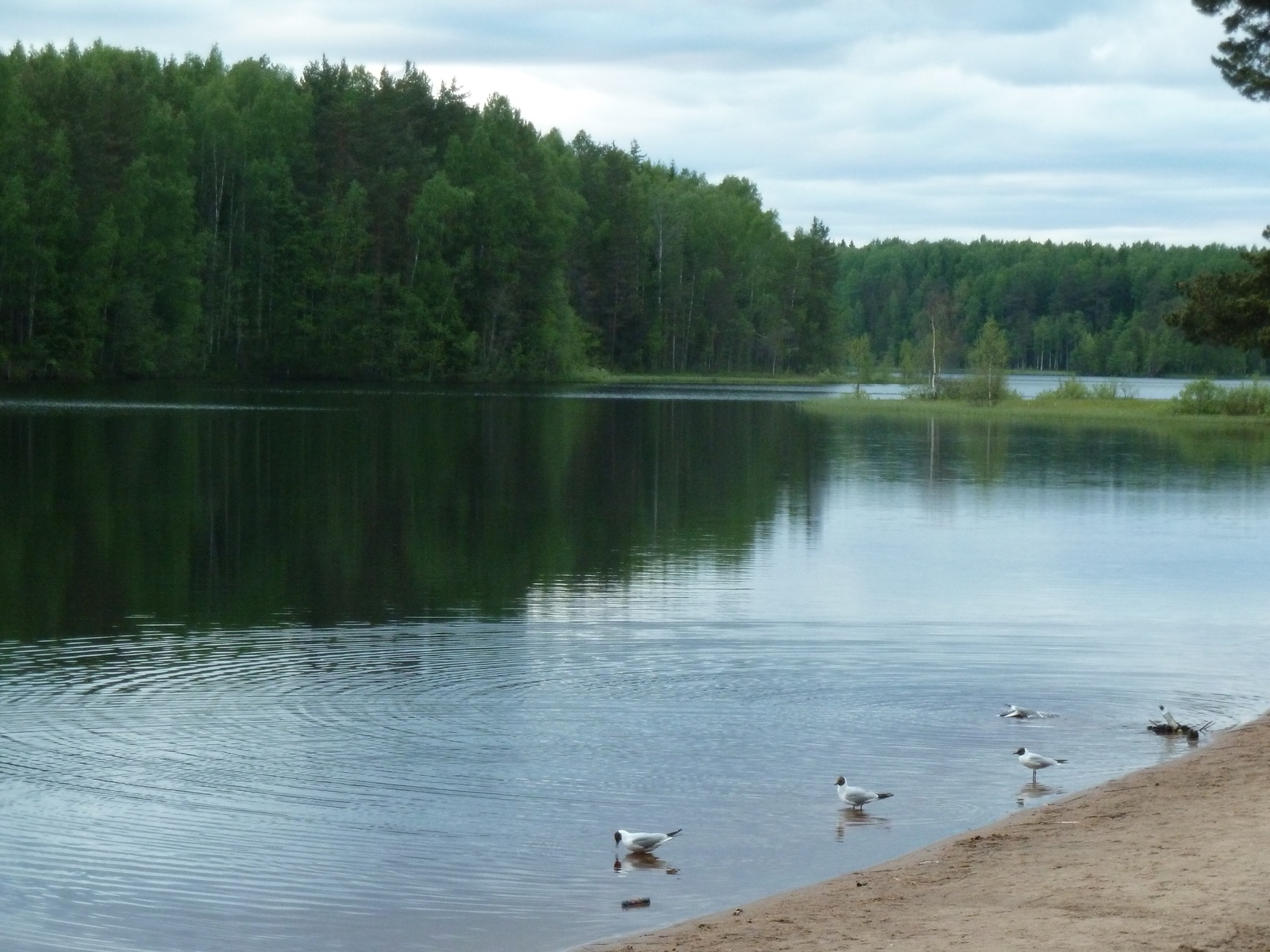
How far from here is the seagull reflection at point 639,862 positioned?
985cm

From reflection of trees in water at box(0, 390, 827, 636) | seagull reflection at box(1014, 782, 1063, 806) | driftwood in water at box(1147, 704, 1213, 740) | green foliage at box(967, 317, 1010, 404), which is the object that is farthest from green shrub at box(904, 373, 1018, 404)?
seagull reflection at box(1014, 782, 1063, 806)

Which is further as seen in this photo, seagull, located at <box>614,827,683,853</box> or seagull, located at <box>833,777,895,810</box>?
seagull, located at <box>833,777,895,810</box>

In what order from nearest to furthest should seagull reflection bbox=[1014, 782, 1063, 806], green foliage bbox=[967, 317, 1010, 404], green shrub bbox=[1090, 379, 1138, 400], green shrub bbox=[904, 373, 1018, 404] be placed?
seagull reflection bbox=[1014, 782, 1063, 806]
green foliage bbox=[967, 317, 1010, 404]
green shrub bbox=[904, 373, 1018, 404]
green shrub bbox=[1090, 379, 1138, 400]

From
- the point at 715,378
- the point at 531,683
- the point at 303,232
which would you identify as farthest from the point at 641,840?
the point at 715,378

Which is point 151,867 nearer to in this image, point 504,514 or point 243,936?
point 243,936

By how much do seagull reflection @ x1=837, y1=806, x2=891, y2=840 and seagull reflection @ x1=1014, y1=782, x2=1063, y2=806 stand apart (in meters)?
1.10

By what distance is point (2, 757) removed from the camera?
12.1 metres

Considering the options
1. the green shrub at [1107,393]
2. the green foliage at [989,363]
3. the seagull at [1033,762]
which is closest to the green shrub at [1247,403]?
the green shrub at [1107,393]

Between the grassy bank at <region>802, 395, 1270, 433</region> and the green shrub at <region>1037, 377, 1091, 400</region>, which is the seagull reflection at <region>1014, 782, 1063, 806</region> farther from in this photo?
the green shrub at <region>1037, 377, 1091, 400</region>

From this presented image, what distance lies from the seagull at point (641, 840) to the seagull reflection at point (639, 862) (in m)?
0.03

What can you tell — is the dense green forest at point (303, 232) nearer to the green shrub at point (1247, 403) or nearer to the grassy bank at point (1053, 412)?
the grassy bank at point (1053, 412)

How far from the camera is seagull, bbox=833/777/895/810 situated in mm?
11062

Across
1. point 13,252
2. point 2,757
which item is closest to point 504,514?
point 2,757

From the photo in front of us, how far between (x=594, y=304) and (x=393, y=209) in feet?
102
